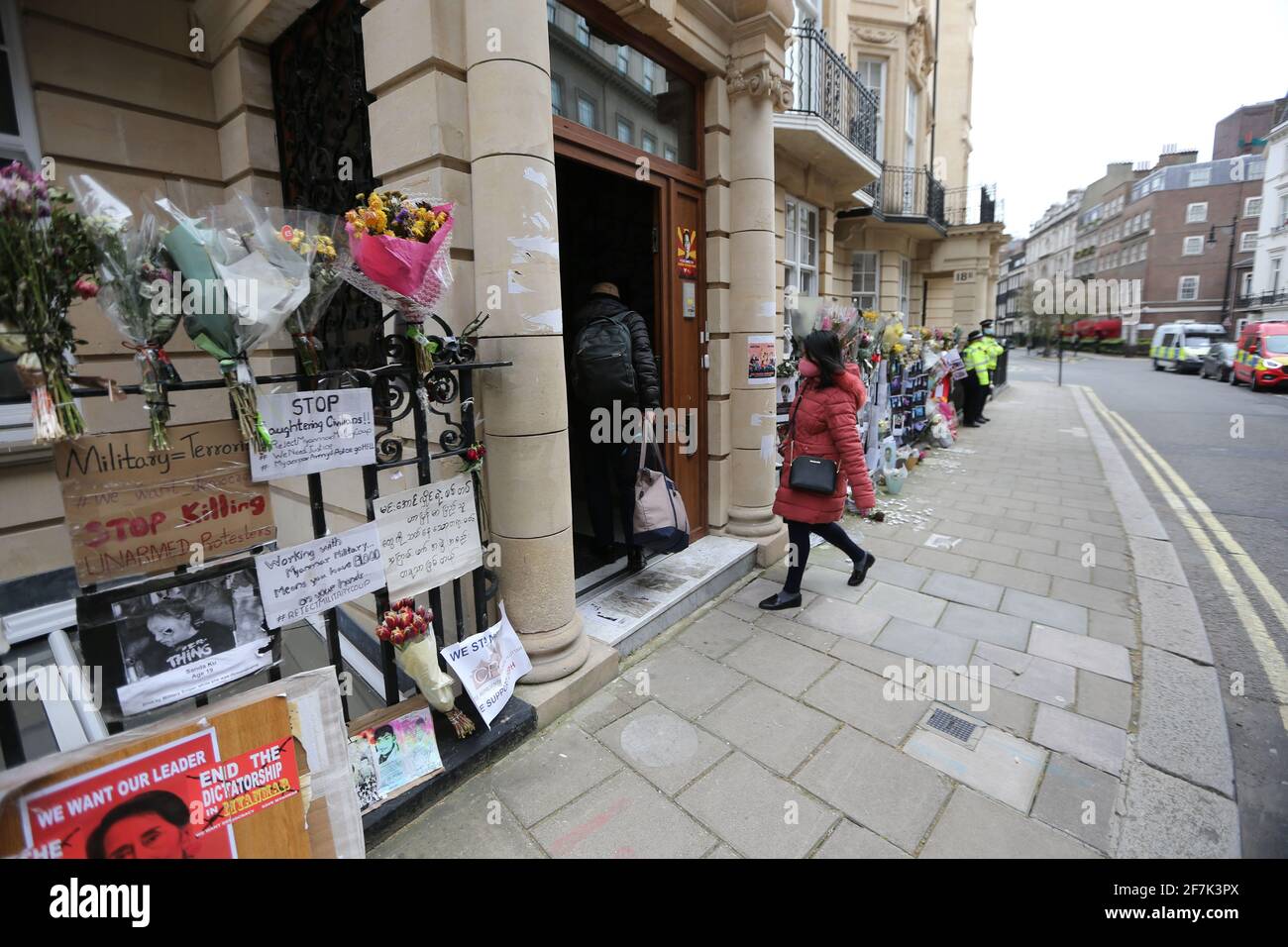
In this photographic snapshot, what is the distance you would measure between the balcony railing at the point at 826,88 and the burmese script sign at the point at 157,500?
28.7 ft

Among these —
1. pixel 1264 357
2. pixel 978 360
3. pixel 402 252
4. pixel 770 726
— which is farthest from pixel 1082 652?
pixel 1264 357

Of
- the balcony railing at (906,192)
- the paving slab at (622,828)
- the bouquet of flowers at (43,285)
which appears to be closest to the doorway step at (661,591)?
the paving slab at (622,828)

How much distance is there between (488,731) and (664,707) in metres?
0.95

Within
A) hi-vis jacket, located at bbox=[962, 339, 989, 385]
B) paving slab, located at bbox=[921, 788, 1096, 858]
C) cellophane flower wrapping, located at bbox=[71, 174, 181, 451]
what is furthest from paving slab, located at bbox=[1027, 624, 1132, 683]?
hi-vis jacket, located at bbox=[962, 339, 989, 385]

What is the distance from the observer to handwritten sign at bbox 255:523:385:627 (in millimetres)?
2314

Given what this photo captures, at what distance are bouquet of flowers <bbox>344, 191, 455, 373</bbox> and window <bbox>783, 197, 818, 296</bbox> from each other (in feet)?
24.5

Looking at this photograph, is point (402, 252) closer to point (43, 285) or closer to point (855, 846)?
point (43, 285)

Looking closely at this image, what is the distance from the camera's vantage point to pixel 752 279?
5.16 metres

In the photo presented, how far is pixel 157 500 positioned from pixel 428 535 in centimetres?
103

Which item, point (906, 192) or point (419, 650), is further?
point (906, 192)

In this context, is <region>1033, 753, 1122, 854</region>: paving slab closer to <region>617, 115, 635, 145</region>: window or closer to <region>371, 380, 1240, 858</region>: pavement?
<region>371, 380, 1240, 858</region>: pavement

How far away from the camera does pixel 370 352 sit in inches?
150

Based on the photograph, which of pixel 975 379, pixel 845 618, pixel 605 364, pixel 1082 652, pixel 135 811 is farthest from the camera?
pixel 975 379
